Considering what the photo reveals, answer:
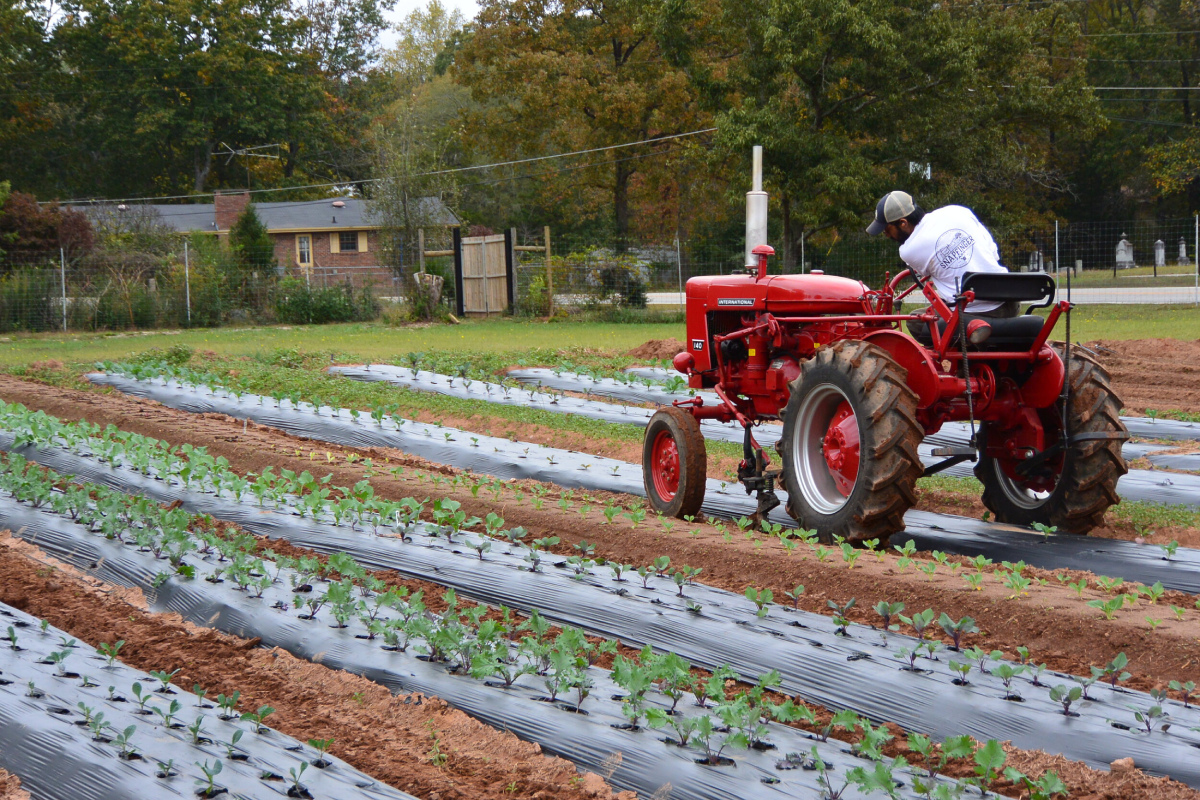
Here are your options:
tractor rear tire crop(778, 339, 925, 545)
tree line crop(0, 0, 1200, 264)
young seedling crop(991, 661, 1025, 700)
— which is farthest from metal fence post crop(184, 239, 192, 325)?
young seedling crop(991, 661, 1025, 700)

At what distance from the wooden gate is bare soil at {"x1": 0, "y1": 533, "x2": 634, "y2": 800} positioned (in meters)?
20.7

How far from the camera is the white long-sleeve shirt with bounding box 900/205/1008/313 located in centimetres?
553

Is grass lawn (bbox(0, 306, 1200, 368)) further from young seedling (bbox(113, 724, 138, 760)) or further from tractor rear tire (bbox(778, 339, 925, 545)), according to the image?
young seedling (bbox(113, 724, 138, 760))

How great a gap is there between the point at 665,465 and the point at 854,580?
211 centimetres

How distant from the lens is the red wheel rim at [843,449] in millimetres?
5441

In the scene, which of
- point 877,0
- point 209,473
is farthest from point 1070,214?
point 209,473

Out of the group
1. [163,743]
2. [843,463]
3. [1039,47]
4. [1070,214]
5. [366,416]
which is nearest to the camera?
[163,743]

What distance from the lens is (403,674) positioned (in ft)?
12.3

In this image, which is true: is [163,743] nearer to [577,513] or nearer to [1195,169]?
[577,513]

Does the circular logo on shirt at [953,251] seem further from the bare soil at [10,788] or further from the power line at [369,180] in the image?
the power line at [369,180]

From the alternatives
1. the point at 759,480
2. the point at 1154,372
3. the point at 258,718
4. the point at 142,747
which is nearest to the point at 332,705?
the point at 258,718

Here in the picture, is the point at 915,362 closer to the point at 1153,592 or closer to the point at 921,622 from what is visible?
the point at 1153,592

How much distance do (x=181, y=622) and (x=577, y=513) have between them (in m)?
2.29

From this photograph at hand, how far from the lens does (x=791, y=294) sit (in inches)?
251
